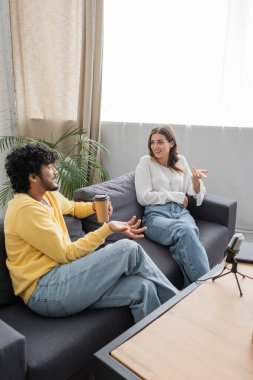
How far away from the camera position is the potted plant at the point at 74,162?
254 centimetres

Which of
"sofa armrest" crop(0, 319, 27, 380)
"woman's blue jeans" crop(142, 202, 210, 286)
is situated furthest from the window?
"sofa armrest" crop(0, 319, 27, 380)

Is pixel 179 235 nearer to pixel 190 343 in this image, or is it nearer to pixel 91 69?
pixel 190 343

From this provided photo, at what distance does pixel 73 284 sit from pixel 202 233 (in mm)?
1067

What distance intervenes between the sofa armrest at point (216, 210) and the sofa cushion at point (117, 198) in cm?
43

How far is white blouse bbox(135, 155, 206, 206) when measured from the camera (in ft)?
7.24

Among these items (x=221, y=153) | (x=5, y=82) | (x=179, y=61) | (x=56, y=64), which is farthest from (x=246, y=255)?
(x=5, y=82)

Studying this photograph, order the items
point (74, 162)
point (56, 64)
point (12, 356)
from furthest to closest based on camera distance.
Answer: point (56, 64) < point (74, 162) < point (12, 356)

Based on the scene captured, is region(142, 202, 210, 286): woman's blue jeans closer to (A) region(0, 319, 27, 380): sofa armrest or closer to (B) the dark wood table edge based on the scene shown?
(B) the dark wood table edge

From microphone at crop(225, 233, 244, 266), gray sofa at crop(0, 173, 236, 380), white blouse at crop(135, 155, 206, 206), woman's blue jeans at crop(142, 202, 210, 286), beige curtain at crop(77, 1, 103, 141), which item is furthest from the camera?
beige curtain at crop(77, 1, 103, 141)

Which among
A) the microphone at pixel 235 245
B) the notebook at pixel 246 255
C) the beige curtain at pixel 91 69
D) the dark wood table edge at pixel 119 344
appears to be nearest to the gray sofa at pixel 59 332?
the dark wood table edge at pixel 119 344

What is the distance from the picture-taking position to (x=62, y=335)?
4.13ft

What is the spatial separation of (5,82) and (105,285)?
246 cm

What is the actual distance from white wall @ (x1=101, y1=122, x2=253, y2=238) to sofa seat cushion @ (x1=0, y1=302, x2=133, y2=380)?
1784 millimetres

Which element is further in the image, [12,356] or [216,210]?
[216,210]
